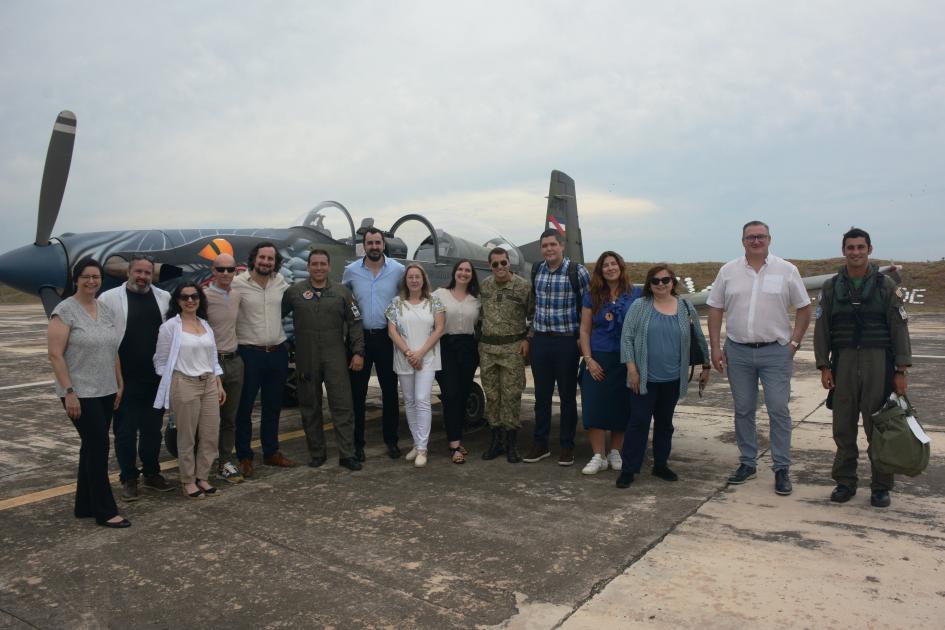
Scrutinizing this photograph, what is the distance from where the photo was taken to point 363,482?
4578 mm

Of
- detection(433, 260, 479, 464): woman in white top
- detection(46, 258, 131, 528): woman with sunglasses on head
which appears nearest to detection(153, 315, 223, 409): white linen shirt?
detection(46, 258, 131, 528): woman with sunglasses on head

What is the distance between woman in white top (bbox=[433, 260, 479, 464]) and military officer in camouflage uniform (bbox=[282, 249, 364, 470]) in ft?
2.23

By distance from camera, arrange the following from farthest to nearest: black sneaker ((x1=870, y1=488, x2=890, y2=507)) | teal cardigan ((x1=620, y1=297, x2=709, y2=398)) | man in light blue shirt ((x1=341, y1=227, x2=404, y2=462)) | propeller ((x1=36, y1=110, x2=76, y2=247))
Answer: propeller ((x1=36, y1=110, x2=76, y2=247)), man in light blue shirt ((x1=341, y1=227, x2=404, y2=462)), teal cardigan ((x1=620, y1=297, x2=709, y2=398)), black sneaker ((x1=870, y1=488, x2=890, y2=507))

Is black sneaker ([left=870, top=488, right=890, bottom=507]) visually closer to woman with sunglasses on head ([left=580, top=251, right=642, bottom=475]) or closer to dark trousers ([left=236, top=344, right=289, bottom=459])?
woman with sunglasses on head ([left=580, top=251, right=642, bottom=475])

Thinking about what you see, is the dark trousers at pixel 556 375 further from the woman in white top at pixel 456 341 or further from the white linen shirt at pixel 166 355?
the white linen shirt at pixel 166 355

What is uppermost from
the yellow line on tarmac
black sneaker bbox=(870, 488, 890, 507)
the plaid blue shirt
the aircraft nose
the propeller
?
the propeller

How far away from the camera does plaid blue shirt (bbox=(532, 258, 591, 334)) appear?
4.87 m

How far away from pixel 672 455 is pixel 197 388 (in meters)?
3.62

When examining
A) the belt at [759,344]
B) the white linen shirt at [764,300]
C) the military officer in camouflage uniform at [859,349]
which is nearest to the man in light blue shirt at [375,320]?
the white linen shirt at [764,300]

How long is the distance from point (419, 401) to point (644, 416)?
168 centimetres

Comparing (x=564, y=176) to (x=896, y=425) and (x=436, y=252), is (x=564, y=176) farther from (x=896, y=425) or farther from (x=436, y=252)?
(x=896, y=425)

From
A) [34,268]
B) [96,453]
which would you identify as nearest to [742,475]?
[96,453]

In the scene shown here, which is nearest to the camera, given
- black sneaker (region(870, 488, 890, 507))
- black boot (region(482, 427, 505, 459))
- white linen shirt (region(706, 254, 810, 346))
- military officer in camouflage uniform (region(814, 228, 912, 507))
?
black sneaker (region(870, 488, 890, 507))

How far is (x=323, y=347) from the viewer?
4871 mm
